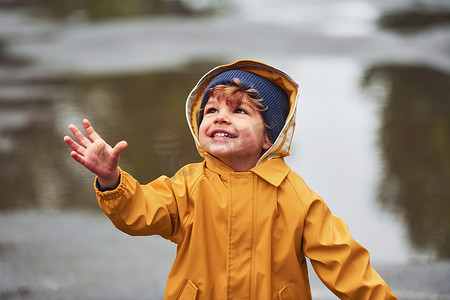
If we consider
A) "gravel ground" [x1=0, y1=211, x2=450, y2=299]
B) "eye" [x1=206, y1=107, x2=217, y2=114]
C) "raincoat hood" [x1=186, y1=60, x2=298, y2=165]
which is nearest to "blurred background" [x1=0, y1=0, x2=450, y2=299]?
"gravel ground" [x1=0, y1=211, x2=450, y2=299]

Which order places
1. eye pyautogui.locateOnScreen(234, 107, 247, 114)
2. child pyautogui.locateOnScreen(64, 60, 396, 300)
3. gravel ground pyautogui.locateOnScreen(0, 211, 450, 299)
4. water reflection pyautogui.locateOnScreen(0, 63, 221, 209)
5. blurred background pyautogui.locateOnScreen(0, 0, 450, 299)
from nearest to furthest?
child pyautogui.locateOnScreen(64, 60, 396, 300)
eye pyautogui.locateOnScreen(234, 107, 247, 114)
gravel ground pyautogui.locateOnScreen(0, 211, 450, 299)
blurred background pyautogui.locateOnScreen(0, 0, 450, 299)
water reflection pyautogui.locateOnScreen(0, 63, 221, 209)

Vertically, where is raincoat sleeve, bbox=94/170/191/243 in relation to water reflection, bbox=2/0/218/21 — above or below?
below

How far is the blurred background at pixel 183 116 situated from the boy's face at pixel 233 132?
1.38 meters

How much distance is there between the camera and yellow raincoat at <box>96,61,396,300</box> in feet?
6.40

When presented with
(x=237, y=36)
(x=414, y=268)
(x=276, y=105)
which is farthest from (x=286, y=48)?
(x=276, y=105)

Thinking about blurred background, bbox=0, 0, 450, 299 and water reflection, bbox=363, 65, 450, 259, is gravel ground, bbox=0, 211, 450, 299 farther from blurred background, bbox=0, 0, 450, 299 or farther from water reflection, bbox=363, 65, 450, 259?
water reflection, bbox=363, 65, 450, 259

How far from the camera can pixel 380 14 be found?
6457 mm

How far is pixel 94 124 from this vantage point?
4.62 m

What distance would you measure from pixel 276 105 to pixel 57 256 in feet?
6.56

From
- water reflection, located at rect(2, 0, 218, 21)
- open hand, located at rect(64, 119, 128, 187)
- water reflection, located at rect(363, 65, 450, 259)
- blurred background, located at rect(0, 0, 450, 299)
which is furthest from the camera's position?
water reflection, located at rect(2, 0, 218, 21)

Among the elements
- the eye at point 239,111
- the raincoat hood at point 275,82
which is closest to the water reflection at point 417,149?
the raincoat hood at point 275,82

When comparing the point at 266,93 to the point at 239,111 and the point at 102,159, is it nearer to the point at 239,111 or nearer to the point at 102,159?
the point at 239,111

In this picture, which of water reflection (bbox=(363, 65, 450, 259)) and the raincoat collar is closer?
the raincoat collar

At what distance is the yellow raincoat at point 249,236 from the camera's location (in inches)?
76.8
